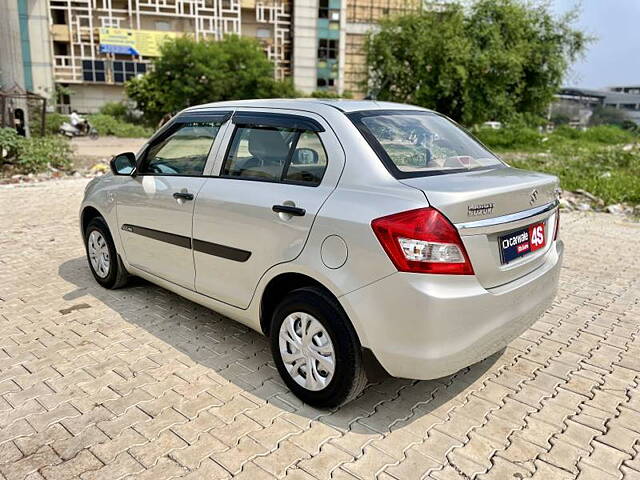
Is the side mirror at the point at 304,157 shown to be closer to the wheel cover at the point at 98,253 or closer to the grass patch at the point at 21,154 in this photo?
the wheel cover at the point at 98,253

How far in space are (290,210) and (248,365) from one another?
125cm

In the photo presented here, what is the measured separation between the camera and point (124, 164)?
15.1ft

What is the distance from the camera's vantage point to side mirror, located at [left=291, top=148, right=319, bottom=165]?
3146 mm

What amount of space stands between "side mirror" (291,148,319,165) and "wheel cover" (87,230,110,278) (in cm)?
255

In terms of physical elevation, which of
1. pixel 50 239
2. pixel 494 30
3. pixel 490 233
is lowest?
pixel 50 239

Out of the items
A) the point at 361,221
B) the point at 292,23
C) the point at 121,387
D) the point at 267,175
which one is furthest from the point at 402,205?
the point at 292,23

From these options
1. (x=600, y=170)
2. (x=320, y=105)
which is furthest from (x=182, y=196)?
(x=600, y=170)

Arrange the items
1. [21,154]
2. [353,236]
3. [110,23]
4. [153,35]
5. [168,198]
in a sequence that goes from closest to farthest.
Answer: [353,236] → [168,198] → [21,154] → [110,23] → [153,35]

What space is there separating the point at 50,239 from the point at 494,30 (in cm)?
2499

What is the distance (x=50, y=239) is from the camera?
287 inches

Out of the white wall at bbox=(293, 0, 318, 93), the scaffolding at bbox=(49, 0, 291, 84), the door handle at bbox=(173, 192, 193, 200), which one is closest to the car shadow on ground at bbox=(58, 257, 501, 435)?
the door handle at bbox=(173, 192, 193, 200)

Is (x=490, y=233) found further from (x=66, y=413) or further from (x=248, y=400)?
(x=66, y=413)

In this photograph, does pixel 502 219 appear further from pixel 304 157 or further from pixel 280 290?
pixel 280 290

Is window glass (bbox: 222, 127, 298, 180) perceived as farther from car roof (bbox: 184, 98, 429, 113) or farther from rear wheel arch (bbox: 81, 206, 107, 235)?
rear wheel arch (bbox: 81, 206, 107, 235)
